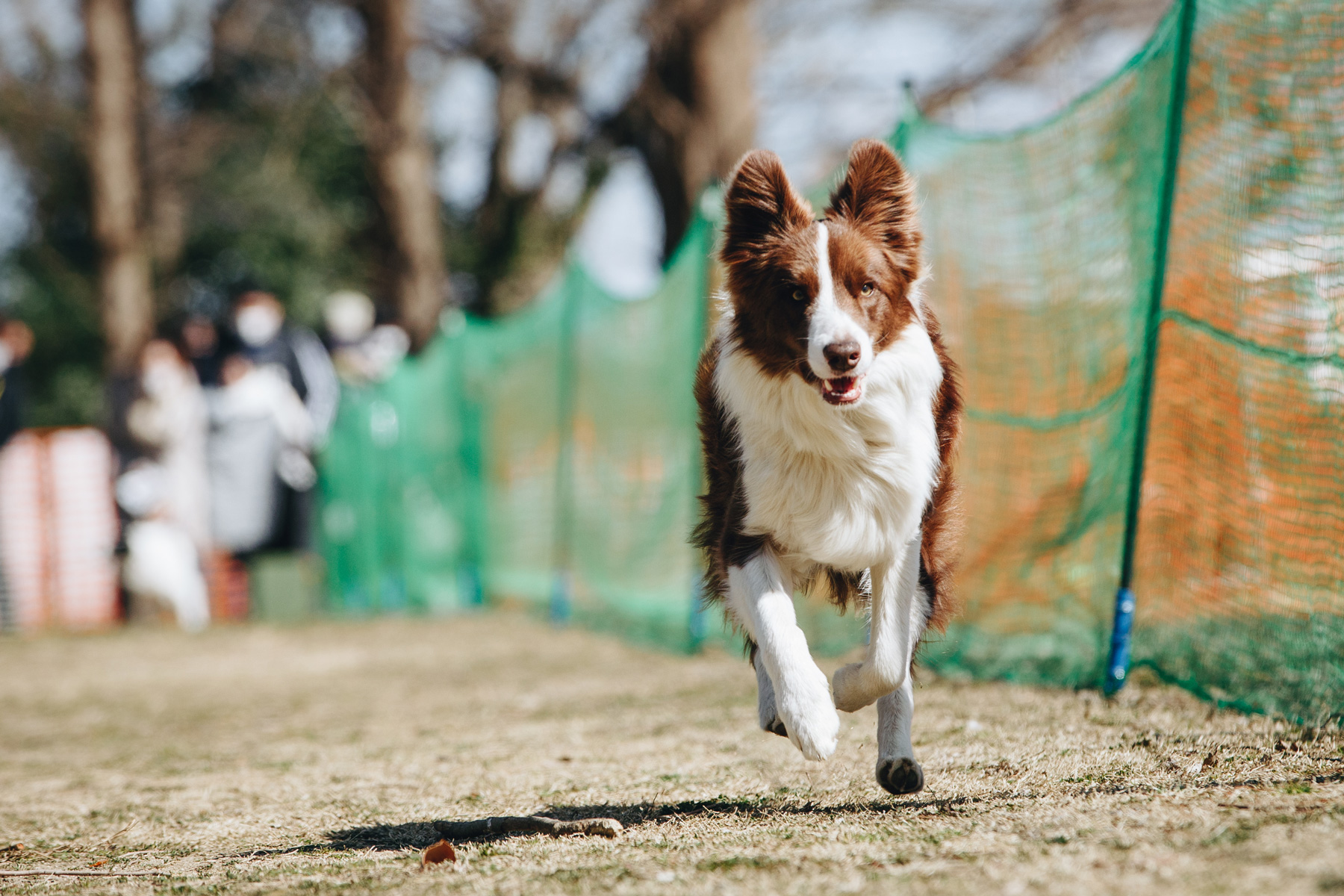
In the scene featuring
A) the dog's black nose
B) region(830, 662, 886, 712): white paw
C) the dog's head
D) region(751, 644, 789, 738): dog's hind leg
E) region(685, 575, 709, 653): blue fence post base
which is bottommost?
region(685, 575, 709, 653): blue fence post base

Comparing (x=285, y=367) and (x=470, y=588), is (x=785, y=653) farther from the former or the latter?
(x=285, y=367)

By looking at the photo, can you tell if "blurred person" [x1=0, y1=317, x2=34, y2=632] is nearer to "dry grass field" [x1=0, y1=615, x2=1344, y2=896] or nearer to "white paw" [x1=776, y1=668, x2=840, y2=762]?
"dry grass field" [x1=0, y1=615, x2=1344, y2=896]

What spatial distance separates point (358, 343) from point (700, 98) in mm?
6312

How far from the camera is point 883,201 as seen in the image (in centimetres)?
403

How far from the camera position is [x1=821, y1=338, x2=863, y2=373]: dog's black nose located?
3.56 m

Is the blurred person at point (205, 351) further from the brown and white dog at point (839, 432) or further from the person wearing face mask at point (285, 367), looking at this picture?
the brown and white dog at point (839, 432)

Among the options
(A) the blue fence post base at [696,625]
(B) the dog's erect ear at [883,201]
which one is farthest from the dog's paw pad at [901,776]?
(A) the blue fence post base at [696,625]

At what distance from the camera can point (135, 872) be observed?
3.44 meters

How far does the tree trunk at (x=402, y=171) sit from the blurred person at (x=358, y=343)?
1439 millimetres

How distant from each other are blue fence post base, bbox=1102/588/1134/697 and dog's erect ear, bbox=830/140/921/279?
158 cm

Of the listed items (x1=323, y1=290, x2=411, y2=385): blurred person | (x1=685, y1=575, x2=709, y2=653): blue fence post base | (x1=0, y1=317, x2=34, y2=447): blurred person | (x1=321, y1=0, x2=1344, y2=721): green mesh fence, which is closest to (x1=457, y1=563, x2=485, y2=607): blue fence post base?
(x1=323, y1=290, x2=411, y2=385): blurred person

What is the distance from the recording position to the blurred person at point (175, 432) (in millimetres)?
13750

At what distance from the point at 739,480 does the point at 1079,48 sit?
14.2m

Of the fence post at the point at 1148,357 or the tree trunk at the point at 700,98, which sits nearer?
the fence post at the point at 1148,357
